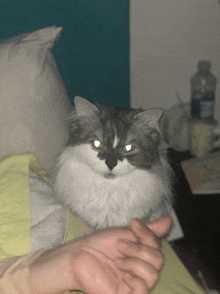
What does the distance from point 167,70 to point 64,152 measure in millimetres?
1170

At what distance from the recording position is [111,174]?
1045mm

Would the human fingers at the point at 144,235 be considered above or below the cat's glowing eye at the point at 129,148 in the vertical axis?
below

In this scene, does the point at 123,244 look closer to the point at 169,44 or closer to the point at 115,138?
the point at 115,138

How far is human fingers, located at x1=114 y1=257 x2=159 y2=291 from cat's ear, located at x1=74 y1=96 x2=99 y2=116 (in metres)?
0.61

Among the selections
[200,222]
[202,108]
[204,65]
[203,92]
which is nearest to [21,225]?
[200,222]

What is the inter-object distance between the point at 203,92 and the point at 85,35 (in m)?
0.83

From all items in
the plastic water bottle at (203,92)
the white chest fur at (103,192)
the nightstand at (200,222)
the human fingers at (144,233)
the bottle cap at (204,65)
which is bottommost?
the nightstand at (200,222)

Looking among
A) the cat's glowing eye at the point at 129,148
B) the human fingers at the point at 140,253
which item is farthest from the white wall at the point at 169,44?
the human fingers at the point at 140,253

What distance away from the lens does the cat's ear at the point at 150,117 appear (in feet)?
3.47

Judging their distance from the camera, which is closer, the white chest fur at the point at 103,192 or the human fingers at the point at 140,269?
the human fingers at the point at 140,269

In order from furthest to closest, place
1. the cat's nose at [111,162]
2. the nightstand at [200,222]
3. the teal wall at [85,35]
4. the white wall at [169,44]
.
Result: 1. the white wall at [169,44]
2. the teal wall at [85,35]
3. the nightstand at [200,222]
4. the cat's nose at [111,162]

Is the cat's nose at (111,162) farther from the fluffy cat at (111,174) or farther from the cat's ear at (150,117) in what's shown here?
the cat's ear at (150,117)

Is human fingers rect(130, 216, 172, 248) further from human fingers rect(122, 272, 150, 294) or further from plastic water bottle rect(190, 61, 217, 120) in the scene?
plastic water bottle rect(190, 61, 217, 120)

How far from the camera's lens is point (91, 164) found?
1.06 m
